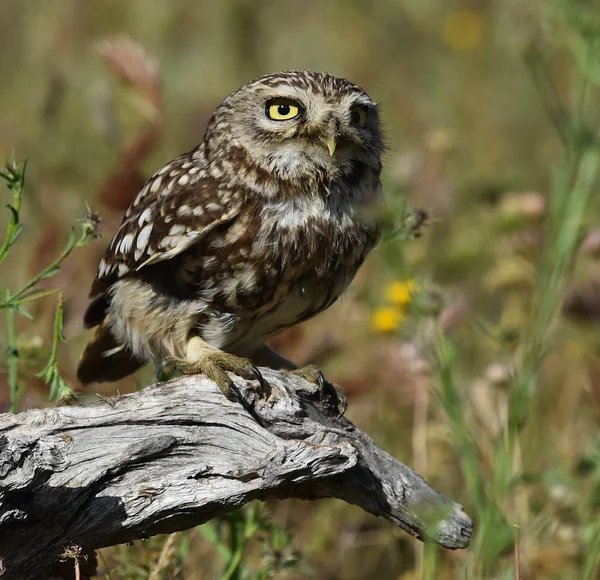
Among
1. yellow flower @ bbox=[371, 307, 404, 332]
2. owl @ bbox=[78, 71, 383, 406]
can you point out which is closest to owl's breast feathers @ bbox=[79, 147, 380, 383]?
owl @ bbox=[78, 71, 383, 406]

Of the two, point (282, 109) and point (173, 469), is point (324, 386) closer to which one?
point (173, 469)

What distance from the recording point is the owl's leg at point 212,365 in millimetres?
2951

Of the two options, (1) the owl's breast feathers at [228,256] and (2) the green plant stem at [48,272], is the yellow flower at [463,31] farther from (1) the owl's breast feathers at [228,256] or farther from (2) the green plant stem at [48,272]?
(2) the green plant stem at [48,272]

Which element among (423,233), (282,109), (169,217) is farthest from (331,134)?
(423,233)

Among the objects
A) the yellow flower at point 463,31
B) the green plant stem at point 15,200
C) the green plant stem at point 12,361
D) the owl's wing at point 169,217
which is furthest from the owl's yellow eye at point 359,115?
the yellow flower at point 463,31

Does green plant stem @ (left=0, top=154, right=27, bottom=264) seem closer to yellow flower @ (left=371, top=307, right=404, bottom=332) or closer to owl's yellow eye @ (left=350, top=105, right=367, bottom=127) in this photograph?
owl's yellow eye @ (left=350, top=105, right=367, bottom=127)

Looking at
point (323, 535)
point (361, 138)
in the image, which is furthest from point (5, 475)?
point (323, 535)

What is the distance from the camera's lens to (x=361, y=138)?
3.28 metres

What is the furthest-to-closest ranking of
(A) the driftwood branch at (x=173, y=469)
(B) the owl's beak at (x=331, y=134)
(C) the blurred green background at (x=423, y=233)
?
(B) the owl's beak at (x=331, y=134)
(C) the blurred green background at (x=423, y=233)
(A) the driftwood branch at (x=173, y=469)

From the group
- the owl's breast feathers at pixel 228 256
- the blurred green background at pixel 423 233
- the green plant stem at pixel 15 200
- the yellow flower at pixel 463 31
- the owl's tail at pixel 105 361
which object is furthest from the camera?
the yellow flower at pixel 463 31

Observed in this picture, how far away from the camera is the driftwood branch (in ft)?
7.78

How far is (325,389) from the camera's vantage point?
328 centimetres

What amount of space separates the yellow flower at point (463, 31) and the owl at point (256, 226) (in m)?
5.41

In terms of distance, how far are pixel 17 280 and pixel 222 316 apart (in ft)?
7.50
